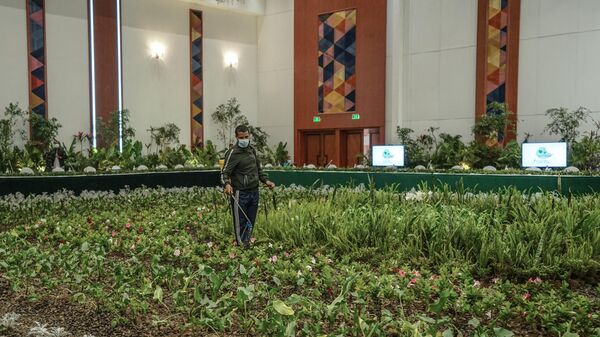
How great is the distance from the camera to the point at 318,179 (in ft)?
34.0

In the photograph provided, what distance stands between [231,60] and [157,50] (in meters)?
3.12

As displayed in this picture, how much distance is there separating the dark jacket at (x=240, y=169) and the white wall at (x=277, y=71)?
15.0 m

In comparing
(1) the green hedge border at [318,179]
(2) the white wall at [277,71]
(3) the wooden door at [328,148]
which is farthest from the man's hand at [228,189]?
(2) the white wall at [277,71]

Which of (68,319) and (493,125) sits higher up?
(493,125)

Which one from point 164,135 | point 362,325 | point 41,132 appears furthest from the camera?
point 164,135

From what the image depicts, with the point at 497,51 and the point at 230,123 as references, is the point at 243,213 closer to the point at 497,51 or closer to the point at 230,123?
the point at 497,51

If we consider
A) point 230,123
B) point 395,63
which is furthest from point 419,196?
point 230,123

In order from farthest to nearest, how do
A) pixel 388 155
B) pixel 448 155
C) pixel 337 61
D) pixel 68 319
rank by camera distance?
pixel 337 61 < pixel 448 155 < pixel 388 155 < pixel 68 319

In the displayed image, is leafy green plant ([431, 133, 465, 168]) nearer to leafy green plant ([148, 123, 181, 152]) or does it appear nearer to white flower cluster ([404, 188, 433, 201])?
white flower cluster ([404, 188, 433, 201])

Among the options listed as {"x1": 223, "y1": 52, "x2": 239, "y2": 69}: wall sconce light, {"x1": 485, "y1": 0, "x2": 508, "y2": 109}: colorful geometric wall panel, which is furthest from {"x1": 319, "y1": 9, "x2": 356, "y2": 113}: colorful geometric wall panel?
{"x1": 485, "y1": 0, "x2": 508, "y2": 109}: colorful geometric wall panel

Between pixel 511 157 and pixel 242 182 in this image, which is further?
pixel 511 157

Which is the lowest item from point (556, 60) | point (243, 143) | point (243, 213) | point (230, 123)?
point (243, 213)

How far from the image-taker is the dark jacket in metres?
5.62

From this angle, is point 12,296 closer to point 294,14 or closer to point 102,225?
point 102,225
